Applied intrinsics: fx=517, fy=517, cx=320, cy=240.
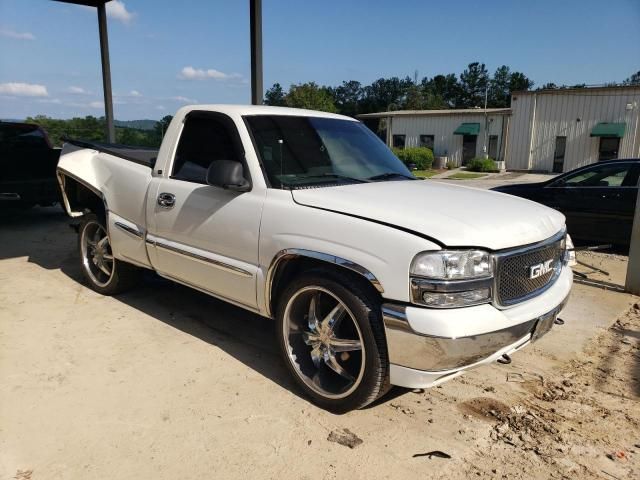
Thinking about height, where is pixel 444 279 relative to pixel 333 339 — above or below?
above

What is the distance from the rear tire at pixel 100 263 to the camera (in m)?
5.24

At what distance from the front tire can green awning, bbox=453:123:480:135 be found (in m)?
35.1

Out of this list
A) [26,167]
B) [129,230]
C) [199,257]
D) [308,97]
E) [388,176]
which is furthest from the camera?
[308,97]

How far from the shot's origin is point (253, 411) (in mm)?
3260

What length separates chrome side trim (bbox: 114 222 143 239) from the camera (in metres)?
4.58

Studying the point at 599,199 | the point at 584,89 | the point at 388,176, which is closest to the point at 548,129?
the point at 584,89

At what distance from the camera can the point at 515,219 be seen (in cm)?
315

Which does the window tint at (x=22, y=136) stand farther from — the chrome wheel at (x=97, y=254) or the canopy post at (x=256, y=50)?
the chrome wheel at (x=97, y=254)

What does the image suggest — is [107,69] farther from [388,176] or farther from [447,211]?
[447,211]

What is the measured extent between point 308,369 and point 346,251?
3.20 feet

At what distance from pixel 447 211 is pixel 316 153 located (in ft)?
4.05

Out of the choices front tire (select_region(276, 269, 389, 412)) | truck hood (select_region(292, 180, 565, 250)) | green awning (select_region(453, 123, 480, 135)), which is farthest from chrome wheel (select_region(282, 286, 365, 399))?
green awning (select_region(453, 123, 480, 135))

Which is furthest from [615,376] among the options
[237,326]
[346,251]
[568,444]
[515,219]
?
[237,326]

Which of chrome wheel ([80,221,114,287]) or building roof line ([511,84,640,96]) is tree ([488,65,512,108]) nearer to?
building roof line ([511,84,640,96])
